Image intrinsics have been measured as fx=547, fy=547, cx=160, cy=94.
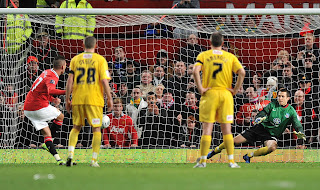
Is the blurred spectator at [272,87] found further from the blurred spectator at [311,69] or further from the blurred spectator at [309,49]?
the blurred spectator at [309,49]

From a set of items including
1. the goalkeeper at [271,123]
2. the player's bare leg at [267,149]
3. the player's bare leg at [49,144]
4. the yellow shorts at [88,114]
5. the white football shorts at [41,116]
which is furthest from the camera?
the goalkeeper at [271,123]

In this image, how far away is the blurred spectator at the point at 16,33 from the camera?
381 inches

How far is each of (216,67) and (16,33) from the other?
4.31 metres

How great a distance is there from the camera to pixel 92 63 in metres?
7.30

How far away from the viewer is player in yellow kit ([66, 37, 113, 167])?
23.7ft

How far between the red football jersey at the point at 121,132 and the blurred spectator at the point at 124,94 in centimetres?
32

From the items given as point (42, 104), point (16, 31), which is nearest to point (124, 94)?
point (42, 104)

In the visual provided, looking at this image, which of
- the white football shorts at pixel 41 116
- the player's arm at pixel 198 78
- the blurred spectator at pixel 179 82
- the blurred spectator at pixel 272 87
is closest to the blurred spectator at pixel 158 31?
the blurred spectator at pixel 179 82

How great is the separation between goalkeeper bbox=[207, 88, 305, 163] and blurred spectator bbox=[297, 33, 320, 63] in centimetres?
156

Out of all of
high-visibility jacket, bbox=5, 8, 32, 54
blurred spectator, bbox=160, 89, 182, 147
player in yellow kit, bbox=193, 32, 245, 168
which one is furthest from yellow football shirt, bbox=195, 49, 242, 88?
high-visibility jacket, bbox=5, 8, 32, 54

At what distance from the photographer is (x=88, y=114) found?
285 inches

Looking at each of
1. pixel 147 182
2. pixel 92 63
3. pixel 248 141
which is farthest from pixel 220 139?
pixel 147 182

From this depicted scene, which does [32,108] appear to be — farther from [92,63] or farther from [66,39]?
[66,39]

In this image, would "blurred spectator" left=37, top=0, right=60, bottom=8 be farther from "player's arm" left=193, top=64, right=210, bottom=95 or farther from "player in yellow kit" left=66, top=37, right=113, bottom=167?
"player's arm" left=193, top=64, right=210, bottom=95
